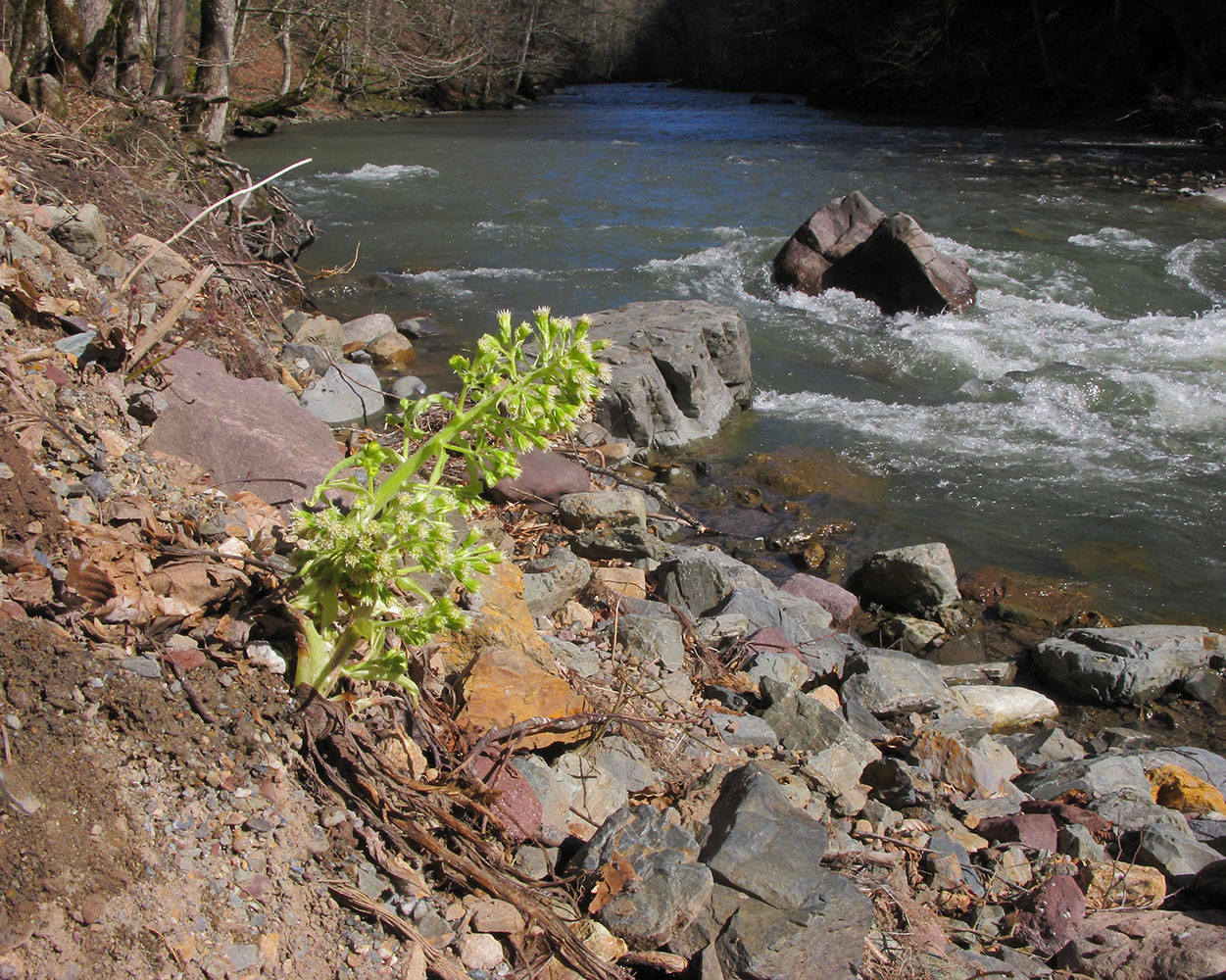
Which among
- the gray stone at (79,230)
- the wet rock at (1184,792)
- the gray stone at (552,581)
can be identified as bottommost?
the wet rock at (1184,792)

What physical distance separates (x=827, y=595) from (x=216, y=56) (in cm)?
766

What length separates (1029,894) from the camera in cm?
266

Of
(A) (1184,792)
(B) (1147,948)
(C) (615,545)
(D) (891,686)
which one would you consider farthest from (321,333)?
(B) (1147,948)

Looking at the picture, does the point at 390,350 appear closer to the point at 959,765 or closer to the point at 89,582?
the point at 959,765

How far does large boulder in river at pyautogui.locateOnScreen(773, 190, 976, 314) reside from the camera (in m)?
9.55

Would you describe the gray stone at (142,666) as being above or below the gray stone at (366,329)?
below

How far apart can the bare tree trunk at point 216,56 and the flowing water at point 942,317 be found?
180 centimetres

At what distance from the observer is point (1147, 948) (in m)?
2.44

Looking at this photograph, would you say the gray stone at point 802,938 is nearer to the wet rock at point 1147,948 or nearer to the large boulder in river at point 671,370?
the wet rock at point 1147,948

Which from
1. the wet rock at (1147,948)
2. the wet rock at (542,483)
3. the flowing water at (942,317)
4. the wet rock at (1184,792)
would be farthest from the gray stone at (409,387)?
the wet rock at (1147,948)

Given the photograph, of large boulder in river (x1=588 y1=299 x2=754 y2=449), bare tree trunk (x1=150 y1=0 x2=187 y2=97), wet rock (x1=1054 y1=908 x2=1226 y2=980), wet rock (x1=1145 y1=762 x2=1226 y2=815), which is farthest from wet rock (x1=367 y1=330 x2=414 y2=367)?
wet rock (x1=1054 y1=908 x2=1226 y2=980)

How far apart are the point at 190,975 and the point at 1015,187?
52.0 ft

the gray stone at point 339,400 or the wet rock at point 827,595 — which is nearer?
the wet rock at point 827,595

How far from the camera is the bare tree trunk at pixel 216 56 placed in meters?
8.64
